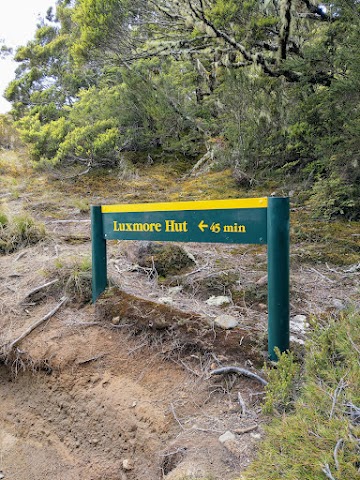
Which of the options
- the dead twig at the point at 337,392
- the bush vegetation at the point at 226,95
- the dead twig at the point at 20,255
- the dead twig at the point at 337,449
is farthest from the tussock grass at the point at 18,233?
the dead twig at the point at 337,449

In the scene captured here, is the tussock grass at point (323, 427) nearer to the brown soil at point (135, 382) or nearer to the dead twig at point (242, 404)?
the dead twig at point (242, 404)

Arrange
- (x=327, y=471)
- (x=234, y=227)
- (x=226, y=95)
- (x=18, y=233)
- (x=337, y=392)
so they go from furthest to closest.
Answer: (x=226, y=95)
(x=18, y=233)
(x=234, y=227)
(x=337, y=392)
(x=327, y=471)

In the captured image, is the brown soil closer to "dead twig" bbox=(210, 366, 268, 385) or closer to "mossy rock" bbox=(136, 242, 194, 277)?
"dead twig" bbox=(210, 366, 268, 385)

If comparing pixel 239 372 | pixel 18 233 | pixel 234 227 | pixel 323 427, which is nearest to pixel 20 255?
pixel 18 233

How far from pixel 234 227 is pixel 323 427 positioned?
162 centimetres

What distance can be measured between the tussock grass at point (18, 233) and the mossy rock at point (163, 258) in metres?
1.61

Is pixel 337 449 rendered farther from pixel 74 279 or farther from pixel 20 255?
pixel 20 255

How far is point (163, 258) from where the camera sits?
4.56m

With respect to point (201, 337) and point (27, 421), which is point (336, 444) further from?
point (27, 421)

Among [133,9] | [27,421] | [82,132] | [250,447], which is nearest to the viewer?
[250,447]

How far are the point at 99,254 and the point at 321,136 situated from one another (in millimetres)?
4406

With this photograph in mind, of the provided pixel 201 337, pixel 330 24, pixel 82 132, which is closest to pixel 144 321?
pixel 201 337

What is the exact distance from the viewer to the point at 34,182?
9.47 metres

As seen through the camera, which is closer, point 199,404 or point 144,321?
point 199,404
